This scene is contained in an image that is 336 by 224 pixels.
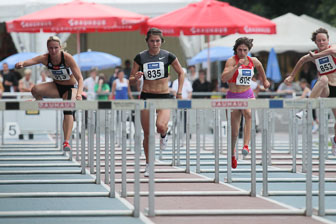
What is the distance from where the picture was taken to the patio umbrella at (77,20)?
64.9ft

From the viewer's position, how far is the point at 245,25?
66.1ft

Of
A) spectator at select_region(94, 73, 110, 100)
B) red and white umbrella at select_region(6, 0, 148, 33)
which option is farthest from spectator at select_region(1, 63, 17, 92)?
red and white umbrella at select_region(6, 0, 148, 33)

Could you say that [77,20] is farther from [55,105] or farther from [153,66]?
[55,105]

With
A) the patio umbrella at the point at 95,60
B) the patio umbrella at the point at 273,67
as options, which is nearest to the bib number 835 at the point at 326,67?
the patio umbrella at the point at 273,67

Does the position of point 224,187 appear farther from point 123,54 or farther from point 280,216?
point 123,54

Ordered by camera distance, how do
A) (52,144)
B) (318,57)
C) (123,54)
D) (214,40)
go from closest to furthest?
(318,57)
(52,144)
(214,40)
(123,54)

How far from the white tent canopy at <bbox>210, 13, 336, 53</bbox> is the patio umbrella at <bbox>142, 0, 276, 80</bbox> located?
26.3 ft

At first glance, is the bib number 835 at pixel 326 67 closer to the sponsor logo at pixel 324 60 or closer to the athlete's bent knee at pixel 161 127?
the sponsor logo at pixel 324 60

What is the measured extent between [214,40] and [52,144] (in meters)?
12.6

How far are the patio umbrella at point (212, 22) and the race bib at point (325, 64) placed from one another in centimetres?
778

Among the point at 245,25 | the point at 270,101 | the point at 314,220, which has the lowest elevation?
the point at 314,220

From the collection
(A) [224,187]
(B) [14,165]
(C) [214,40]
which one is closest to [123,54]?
(C) [214,40]

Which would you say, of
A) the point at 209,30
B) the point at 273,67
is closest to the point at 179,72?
the point at 209,30

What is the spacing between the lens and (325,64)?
12.3 metres
